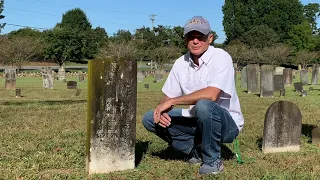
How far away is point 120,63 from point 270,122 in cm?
254

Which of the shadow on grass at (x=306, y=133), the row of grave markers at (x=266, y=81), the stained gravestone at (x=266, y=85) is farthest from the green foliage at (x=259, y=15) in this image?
the shadow on grass at (x=306, y=133)

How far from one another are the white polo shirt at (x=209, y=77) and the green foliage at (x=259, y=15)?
3582 inches

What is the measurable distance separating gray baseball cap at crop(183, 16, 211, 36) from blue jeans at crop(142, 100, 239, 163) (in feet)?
2.50

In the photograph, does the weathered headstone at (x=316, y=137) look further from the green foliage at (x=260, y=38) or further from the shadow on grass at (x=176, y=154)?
the green foliage at (x=260, y=38)

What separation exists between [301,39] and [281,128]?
81332 millimetres

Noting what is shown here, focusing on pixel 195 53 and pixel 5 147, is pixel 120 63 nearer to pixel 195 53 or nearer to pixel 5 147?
pixel 195 53

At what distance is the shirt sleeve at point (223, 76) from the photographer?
13.6 ft

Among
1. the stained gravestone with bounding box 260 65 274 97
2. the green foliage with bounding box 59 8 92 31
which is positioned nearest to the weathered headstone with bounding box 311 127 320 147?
the stained gravestone with bounding box 260 65 274 97

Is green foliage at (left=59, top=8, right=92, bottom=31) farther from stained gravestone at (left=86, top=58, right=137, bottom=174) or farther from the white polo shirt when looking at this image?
stained gravestone at (left=86, top=58, right=137, bottom=174)

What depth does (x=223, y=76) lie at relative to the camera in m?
4.17

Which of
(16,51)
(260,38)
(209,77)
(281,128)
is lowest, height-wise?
(281,128)

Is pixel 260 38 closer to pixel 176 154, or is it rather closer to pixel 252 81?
pixel 252 81

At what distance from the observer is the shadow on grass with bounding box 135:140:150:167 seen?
491 centimetres

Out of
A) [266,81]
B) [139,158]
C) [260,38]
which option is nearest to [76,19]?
[260,38]
